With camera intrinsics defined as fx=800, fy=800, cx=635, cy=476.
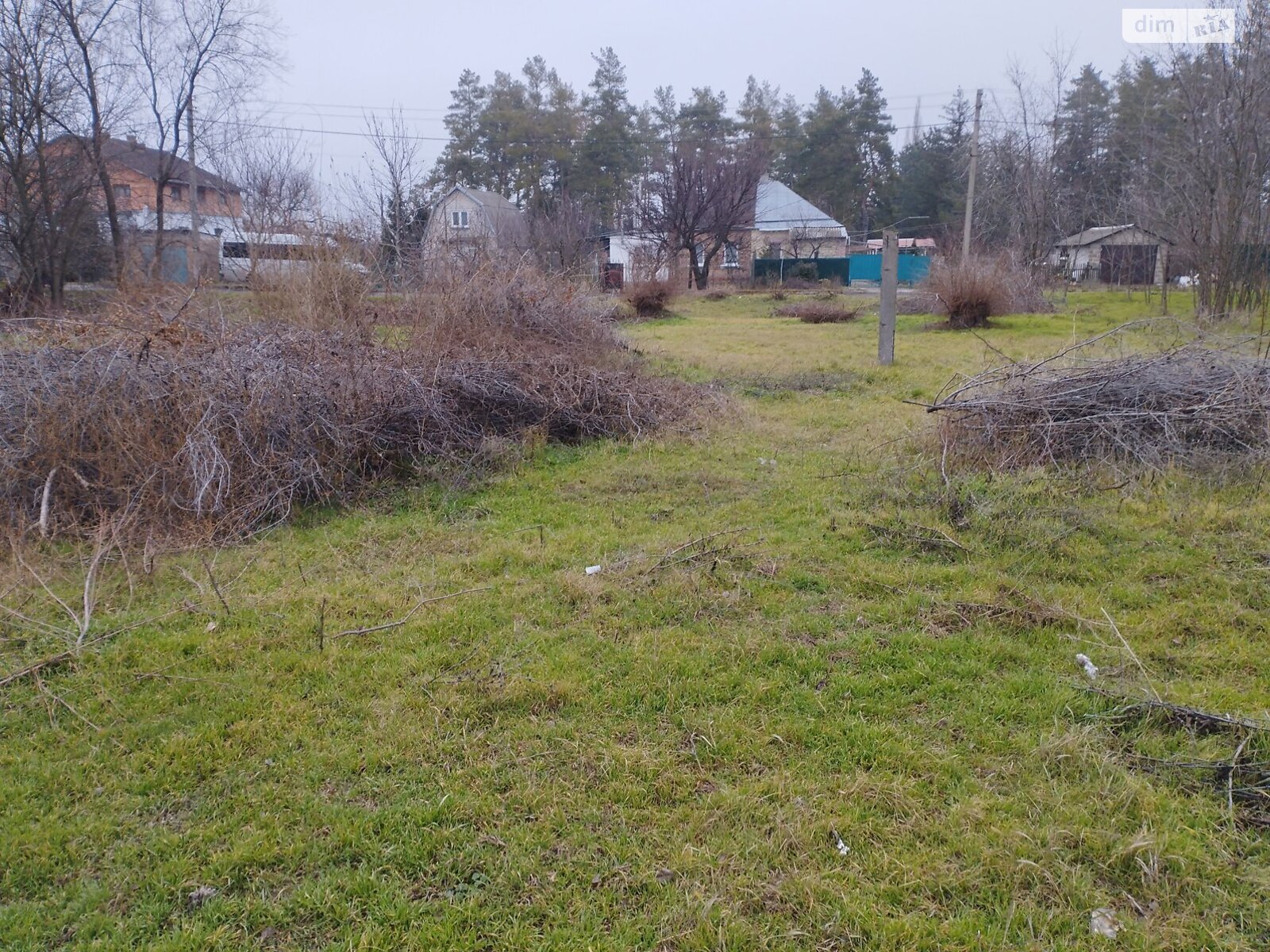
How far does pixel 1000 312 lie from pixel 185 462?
56.7 ft

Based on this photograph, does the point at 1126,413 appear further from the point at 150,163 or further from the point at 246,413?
the point at 150,163

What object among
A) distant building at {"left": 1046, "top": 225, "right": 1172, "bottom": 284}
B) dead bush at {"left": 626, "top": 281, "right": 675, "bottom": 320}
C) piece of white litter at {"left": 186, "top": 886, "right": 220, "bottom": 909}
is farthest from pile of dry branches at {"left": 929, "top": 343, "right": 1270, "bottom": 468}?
distant building at {"left": 1046, "top": 225, "right": 1172, "bottom": 284}

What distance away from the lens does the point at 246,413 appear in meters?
5.71

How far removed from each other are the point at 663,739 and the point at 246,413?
4198 mm

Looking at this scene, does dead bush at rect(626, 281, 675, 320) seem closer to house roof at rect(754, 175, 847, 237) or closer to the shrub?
the shrub

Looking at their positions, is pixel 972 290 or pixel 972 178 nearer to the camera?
pixel 972 290

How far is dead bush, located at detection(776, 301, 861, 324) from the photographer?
20.4 metres

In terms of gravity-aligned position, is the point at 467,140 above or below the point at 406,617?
above

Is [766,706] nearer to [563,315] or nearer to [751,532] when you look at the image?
[751,532]

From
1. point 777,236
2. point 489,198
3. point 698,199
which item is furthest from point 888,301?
point 777,236

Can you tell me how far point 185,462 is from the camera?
17.6ft

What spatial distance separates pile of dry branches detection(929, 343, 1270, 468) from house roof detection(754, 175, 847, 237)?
115 feet

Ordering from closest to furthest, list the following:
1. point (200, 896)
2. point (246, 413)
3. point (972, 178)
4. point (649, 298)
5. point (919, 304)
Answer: point (200, 896) → point (246, 413) → point (919, 304) → point (649, 298) → point (972, 178)

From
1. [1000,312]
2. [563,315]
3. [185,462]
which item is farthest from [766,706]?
[1000,312]
